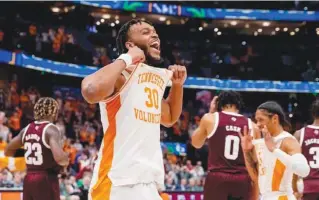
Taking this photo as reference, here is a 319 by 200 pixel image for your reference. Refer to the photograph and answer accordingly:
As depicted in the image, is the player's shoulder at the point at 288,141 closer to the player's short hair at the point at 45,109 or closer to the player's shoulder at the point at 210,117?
the player's shoulder at the point at 210,117

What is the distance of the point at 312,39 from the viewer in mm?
30406

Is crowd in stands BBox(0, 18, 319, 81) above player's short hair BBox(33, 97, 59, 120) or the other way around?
above

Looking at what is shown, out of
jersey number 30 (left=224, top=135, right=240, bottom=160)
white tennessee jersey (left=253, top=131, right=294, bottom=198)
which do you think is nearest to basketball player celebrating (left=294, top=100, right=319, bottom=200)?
jersey number 30 (left=224, top=135, right=240, bottom=160)

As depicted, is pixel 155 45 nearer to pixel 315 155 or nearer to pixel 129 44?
pixel 129 44

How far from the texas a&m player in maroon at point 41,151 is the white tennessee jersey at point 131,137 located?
10.5 ft

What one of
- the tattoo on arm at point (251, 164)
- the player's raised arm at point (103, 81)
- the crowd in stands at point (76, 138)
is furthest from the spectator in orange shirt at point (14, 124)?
the player's raised arm at point (103, 81)

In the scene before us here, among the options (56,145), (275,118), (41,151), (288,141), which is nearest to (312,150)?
(275,118)

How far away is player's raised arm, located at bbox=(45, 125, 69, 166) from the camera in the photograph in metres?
6.41

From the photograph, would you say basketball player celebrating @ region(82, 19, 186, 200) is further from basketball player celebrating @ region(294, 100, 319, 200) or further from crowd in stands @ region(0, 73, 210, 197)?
crowd in stands @ region(0, 73, 210, 197)

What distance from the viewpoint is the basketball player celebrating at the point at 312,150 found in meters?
6.87

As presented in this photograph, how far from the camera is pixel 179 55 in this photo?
1088 inches

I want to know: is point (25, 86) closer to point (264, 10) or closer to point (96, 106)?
point (96, 106)

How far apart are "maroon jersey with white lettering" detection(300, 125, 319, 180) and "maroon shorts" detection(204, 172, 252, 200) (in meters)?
0.75

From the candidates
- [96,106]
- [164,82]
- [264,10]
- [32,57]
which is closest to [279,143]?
[164,82]
